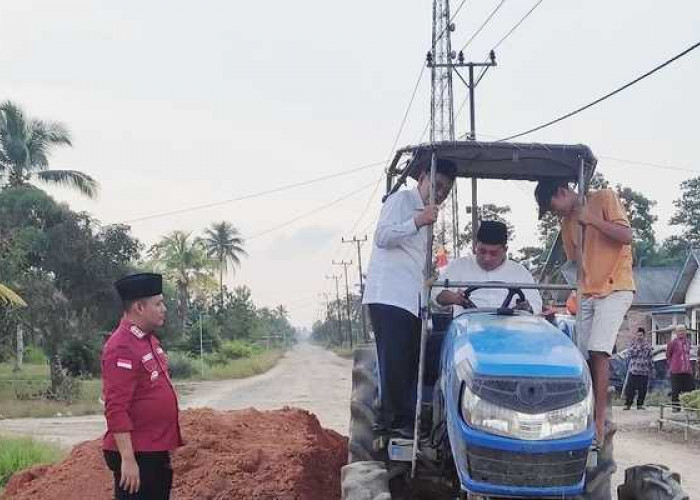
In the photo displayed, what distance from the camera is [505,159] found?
18.2 ft

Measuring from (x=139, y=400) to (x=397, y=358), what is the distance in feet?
4.68

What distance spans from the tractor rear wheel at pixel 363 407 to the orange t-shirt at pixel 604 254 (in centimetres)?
154

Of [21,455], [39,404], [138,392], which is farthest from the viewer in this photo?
[39,404]

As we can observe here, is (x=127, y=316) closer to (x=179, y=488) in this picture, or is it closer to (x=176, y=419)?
(x=176, y=419)

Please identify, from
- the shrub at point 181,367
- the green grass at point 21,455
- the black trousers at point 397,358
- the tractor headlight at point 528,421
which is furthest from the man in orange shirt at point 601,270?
the shrub at point 181,367

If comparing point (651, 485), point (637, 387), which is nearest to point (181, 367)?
point (637, 387)

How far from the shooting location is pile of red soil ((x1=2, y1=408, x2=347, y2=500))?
20.9ft

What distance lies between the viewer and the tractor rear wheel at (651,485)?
4773 millimetres

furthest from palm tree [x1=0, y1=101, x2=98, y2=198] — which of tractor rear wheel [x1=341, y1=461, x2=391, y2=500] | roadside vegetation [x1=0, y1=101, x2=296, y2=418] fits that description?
tractor rear wheel [x1=341, y1=461, x2=391, y2=500]

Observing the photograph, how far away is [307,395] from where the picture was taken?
83.4 ft

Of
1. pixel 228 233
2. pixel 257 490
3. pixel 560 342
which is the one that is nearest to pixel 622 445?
pixel 257 490

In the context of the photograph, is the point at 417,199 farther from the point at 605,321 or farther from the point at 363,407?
the point at 363,407

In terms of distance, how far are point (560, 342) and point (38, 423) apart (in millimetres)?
16443

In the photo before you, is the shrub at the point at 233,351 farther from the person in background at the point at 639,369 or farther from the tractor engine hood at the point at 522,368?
the tractor engine hood at the point at 522,368
